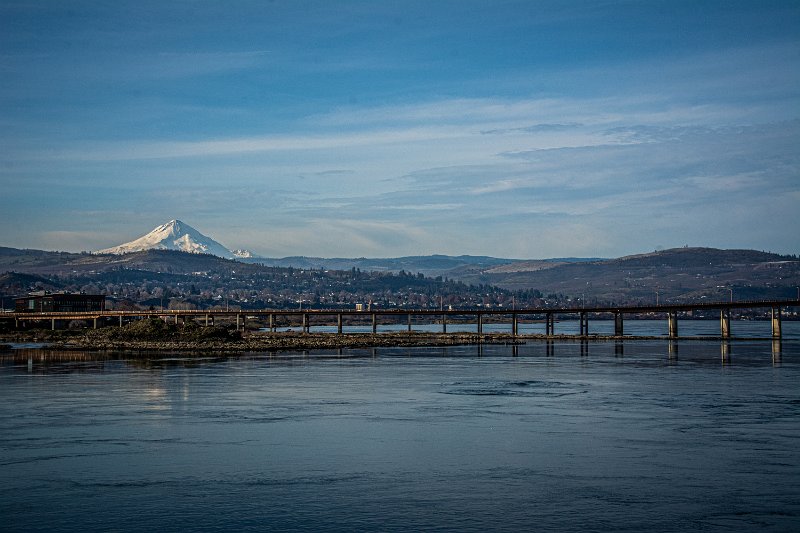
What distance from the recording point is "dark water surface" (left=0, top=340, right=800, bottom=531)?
26.7 m

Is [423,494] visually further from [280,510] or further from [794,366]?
[794,366]

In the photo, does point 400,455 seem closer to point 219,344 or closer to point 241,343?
point 219,344

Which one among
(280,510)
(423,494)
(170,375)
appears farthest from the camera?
(170,375)

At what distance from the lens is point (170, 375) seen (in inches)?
2931

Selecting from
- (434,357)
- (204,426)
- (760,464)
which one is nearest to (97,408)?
(204,426)

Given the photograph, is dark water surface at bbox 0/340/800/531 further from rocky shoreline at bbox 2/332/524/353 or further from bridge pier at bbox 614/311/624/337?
bridge pier at bbox 614/311/624/337

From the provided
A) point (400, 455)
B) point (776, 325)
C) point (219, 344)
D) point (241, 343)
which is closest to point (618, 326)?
point (776, 325)

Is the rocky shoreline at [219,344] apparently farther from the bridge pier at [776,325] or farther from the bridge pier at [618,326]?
the bridge pier at [776,325]

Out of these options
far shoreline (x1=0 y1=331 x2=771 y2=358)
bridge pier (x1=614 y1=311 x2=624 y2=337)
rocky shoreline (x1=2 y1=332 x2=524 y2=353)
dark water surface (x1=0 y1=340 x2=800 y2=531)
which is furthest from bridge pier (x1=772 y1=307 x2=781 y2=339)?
dark water surface (x1=0 y1=340 x2=800 y2=531)

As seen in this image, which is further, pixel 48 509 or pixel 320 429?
pixel 320 429

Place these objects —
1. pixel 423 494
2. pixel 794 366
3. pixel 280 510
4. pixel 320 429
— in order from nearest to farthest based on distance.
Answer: pixel 280 510 → pixel 423 494 → pixel 320 429 → pixel 794 366

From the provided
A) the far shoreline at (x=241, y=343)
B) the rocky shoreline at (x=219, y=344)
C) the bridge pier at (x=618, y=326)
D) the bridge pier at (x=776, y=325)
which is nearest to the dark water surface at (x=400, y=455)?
the far shoreline at (x=241, y=343)

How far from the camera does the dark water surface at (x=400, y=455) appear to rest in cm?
2667

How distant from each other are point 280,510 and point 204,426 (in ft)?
56.7
